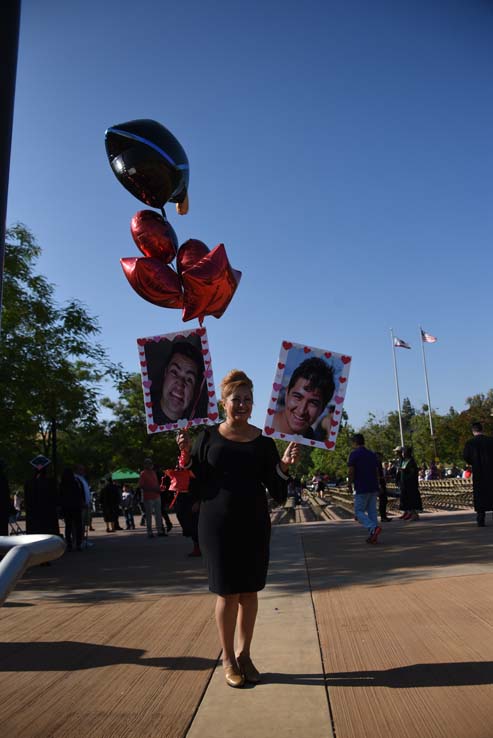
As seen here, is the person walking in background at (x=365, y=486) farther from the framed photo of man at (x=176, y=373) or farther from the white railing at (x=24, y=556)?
the white railing at (x=24, y=556)

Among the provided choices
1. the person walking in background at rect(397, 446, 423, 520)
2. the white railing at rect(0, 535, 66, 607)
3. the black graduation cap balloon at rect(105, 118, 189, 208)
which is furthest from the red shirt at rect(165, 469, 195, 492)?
the person walking in background at rect(397, 446, 423, 520)

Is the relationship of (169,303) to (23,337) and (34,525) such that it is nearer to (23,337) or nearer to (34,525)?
(34,525)

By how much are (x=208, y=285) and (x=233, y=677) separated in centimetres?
380

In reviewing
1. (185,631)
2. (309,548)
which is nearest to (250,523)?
(185,631)

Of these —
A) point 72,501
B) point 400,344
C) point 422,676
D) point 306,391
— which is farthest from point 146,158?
point 400,344

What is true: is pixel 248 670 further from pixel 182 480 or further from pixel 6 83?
pixel 6 83

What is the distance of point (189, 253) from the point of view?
664 cm

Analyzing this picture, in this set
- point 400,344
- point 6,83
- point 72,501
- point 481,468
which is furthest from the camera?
point 400,344

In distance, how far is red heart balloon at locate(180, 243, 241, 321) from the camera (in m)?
6.41

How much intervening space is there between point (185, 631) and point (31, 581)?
4629 mm

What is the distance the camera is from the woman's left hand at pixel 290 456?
411 centimetres

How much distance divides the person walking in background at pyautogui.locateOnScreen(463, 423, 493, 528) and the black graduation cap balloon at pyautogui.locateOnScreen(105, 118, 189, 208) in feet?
27.3

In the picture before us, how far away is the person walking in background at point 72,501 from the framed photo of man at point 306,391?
8081mm

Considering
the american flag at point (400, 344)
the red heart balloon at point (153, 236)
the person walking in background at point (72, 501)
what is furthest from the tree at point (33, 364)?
the american flag at point (400, 344)
